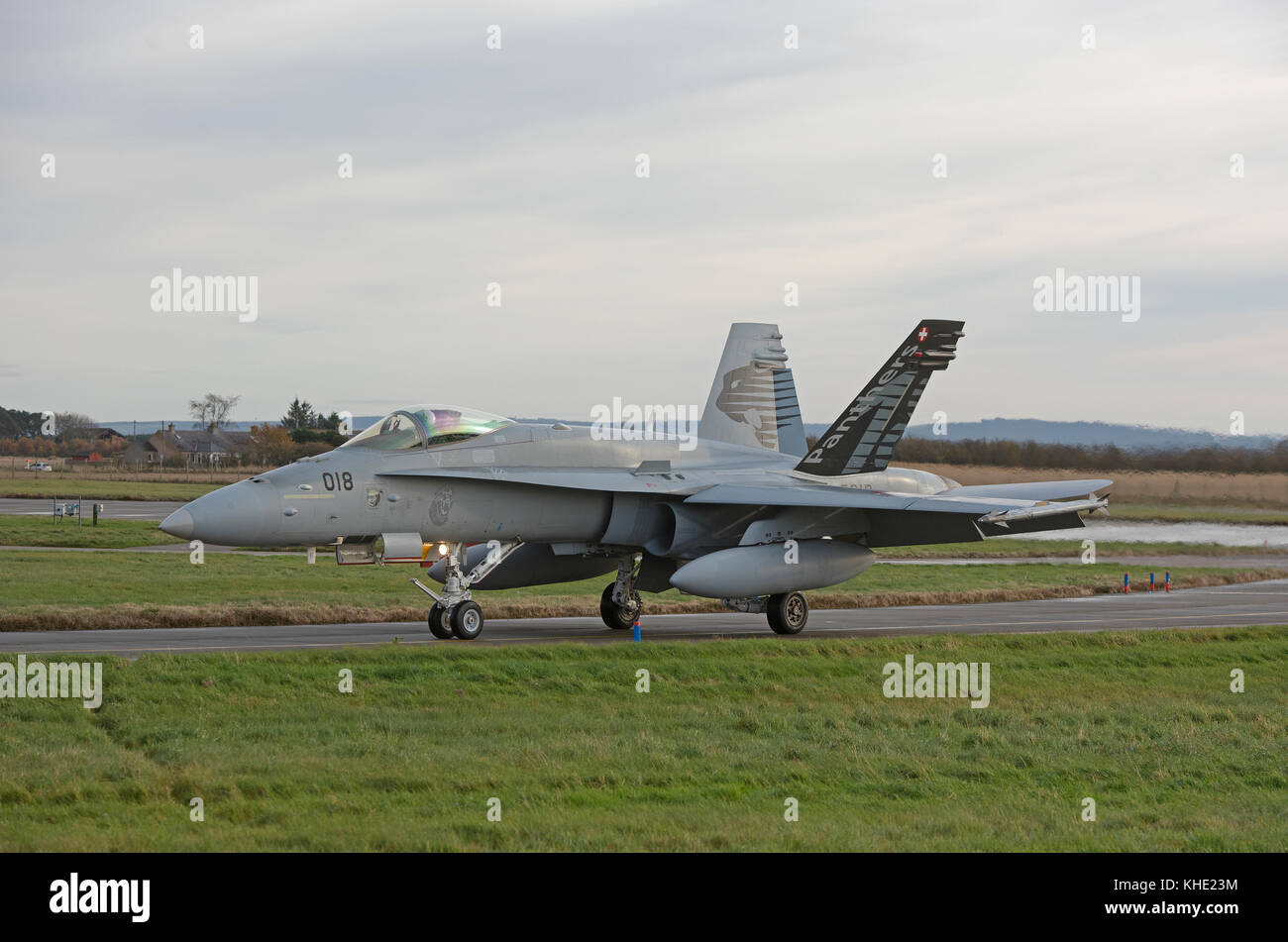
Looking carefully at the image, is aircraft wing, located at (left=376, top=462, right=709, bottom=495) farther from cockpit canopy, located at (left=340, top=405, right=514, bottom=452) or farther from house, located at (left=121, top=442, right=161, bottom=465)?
house, located at (left=121, top=442, right=161, bottom=465)

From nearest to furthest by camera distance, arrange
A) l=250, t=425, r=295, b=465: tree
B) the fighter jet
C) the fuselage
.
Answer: the fuselage < the fighter jet < l=250, t=425, r=295, b=465: tree

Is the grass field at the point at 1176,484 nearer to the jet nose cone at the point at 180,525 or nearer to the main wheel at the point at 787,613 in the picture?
the main wheel at the point at 787,613

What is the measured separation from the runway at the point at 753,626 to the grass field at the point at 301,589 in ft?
3.28

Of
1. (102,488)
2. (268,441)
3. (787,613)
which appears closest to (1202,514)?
(787,613)

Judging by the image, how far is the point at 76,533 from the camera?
44.8 m

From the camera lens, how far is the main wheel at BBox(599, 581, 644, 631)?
2284 cm

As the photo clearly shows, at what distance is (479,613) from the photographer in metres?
20.0

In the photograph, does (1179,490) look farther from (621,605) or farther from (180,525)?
(180,525)

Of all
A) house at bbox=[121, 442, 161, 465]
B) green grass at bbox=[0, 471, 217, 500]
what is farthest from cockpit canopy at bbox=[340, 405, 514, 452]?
house at bbox=[121, 442, 161, 465]

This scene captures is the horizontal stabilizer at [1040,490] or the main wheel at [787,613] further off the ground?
the horizontal stabilizer at [1040,490]

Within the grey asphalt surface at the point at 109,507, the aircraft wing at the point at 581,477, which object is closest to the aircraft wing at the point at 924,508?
the aircraft wing at the point at 581,477

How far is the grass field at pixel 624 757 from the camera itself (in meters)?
8.91

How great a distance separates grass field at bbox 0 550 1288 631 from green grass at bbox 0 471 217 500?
103ft

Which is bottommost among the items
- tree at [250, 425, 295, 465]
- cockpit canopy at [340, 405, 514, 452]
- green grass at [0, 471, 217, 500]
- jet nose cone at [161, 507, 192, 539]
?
green grass at [0, 471, 217, 500]
